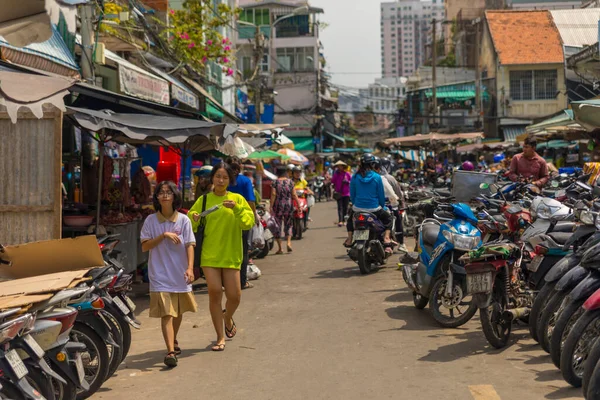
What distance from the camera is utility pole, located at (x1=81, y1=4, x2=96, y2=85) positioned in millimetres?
14508

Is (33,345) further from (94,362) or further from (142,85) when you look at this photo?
(142,85)

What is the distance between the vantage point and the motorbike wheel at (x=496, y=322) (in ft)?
24.6

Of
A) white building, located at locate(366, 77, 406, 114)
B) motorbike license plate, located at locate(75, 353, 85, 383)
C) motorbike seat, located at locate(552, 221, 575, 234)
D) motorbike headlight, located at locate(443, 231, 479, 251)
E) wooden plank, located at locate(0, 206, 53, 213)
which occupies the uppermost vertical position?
white building, located at locate(366, 77, 406, 114)

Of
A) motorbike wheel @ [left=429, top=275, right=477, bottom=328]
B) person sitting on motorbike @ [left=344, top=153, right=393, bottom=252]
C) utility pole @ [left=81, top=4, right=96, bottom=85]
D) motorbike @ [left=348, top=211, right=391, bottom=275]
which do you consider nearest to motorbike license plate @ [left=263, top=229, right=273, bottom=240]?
person sitting on motorbike @ [left=344, top=153, right=393, bottom=252]

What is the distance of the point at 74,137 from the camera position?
48.7 feet

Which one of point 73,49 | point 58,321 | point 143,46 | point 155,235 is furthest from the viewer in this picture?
point 143,46

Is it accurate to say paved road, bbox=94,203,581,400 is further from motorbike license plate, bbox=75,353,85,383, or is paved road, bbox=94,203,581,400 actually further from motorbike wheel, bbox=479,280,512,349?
motorbike license plate, bbox=75,353,85,383

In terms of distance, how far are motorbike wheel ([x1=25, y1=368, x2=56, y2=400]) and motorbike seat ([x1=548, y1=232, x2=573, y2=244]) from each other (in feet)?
16.5

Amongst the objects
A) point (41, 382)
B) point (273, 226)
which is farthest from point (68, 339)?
point (273, 226)

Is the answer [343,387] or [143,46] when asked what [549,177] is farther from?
[143,46]

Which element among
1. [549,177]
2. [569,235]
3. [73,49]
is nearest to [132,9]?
[73,49]

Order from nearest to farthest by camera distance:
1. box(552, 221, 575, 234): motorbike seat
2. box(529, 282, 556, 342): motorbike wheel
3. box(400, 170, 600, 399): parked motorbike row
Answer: box(400, 170, 600, 399): parked motorbike row → box(529, 282, 556, 342): motorbike wheel → box(552, 221, 575, 234): motorbike seat

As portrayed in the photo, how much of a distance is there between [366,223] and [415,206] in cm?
126

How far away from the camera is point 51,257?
643 centimetres
